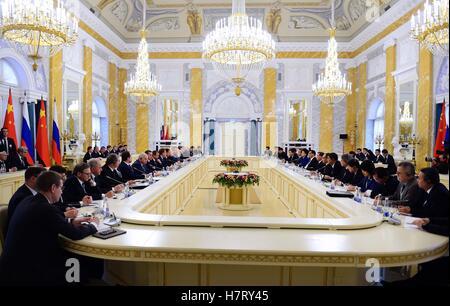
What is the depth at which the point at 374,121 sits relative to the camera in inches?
568

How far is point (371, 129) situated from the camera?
14367mm

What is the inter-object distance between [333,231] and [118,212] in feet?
6.11

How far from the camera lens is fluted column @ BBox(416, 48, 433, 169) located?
9.48m

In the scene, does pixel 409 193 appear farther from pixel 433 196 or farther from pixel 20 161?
pixel 20 161

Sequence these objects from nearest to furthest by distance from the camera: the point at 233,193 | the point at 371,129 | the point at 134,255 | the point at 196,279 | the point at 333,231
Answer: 1. the point at 134,255
2. the point at 196,279
3. the point at 333,231
4. the point at 233,193
5. the point at 371,129

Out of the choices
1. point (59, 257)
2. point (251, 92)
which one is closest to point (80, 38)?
point (251, 92)

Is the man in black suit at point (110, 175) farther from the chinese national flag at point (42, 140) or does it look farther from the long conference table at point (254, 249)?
the chinese national flag at point (42, 140)

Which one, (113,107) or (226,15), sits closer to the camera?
(226,15)

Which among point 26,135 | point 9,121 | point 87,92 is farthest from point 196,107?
point 9,121

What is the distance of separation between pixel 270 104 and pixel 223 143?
287cm

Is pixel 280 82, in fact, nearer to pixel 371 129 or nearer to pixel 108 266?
pixel 371 129

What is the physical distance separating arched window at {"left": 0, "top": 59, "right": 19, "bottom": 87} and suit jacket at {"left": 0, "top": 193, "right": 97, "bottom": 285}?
7.55 metres

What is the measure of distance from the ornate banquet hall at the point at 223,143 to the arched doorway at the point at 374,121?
72 mm

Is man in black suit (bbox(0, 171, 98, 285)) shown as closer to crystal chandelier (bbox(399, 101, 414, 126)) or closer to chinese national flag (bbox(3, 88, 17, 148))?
chinese national flag (bbox(3, 88, 17, 148))
